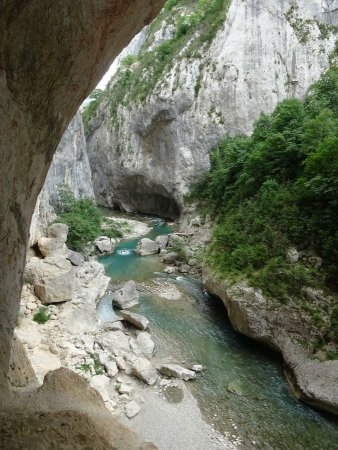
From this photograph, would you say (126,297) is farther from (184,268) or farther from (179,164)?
(179,164)

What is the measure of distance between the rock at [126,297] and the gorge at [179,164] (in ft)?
2.59

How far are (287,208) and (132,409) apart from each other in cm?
895

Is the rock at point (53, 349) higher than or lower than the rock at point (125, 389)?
higher

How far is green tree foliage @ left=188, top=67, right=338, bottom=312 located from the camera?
37.9 ft

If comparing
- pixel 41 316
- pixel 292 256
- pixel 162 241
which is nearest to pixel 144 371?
pixel 41 316

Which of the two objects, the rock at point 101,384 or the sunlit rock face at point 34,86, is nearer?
the sunlit rock face at point 34,86

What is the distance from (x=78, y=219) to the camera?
65.3ft

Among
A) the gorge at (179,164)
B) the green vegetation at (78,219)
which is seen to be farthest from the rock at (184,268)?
the green vegetation at (78,219)

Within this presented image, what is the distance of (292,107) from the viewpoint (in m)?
17.7

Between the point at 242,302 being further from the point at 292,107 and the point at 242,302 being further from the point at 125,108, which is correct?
the point at 125,108

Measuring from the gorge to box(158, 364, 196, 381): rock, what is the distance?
0.34 meters

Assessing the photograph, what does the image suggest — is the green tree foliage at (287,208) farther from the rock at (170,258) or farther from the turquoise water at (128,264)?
the turquoise water at (128,264)

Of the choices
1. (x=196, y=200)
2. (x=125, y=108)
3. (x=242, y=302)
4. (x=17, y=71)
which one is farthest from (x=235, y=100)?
(x=17, y=71)

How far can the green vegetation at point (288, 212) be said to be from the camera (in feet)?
37.3
